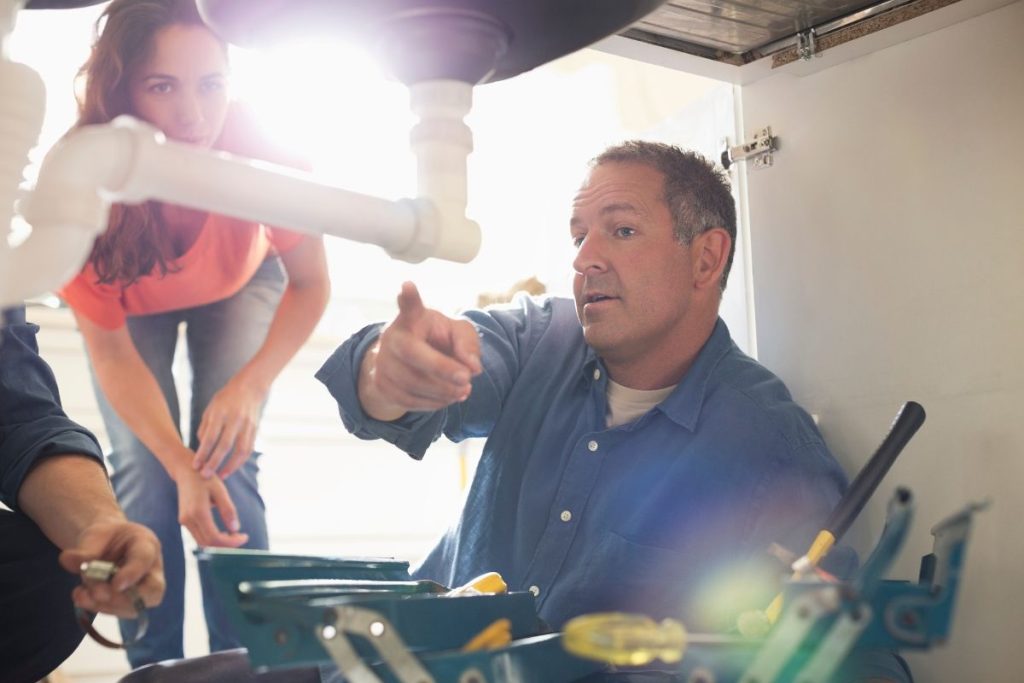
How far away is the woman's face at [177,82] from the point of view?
1.56m

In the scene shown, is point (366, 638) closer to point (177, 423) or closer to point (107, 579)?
point (107, 579)

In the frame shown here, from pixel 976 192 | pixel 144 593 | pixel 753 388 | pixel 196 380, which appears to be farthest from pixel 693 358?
pixel 196 380

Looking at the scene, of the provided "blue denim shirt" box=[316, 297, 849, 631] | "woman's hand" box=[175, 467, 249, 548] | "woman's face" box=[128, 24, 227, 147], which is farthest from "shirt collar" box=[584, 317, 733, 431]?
"woman's face" box=[128, 24, 227, 147]

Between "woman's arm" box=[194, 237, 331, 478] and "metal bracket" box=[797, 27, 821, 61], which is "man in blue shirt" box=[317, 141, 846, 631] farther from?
"woman's arm" box=[194, 237, 331, 478]

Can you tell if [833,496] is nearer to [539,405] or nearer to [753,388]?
[753,388]

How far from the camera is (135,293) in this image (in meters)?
1.58

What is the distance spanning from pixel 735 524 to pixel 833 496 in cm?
10

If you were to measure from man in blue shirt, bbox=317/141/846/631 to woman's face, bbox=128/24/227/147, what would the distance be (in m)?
0.62

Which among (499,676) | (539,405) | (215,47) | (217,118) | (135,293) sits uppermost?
(215,47)

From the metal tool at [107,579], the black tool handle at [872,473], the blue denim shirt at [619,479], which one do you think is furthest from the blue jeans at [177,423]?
the black tool handle at [872,473]

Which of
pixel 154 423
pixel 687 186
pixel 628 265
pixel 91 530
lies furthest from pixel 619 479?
pixel 154 423

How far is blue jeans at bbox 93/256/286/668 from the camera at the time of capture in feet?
5.03

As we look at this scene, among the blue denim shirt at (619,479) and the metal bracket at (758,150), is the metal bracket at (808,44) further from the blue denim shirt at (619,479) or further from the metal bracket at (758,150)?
the blue denim shirt at (619,479)

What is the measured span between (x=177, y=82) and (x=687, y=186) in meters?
0.81
